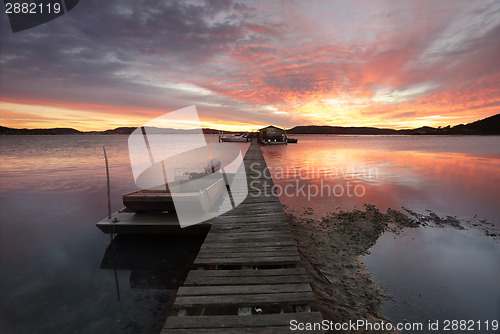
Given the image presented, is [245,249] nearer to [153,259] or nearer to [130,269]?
[153,259]

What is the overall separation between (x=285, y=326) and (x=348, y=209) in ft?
33.4

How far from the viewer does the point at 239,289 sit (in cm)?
432

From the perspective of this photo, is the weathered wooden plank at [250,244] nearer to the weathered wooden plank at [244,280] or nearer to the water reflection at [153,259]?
the weathered wooden plank at [244,280]

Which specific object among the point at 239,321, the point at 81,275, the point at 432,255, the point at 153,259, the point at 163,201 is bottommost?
the point at 81,275

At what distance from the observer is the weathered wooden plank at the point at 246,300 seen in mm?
3963

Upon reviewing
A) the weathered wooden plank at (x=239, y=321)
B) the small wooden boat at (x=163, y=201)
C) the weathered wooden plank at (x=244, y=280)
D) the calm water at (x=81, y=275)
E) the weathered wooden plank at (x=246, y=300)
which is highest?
the small wooden boat at (x=163, y=201)

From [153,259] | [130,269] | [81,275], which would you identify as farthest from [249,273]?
[81,275]

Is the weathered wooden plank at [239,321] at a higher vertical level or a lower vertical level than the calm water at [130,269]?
higher

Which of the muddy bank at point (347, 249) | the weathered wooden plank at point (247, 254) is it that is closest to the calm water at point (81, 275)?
the weathered wooden plank at point (247, 254)

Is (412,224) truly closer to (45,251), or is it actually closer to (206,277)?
(206,277)

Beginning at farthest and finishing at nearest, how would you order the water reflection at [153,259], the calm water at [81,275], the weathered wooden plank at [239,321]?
the water reflection at [153,259], the calm water at [81,275], the weathered wooden plank at [239,321]

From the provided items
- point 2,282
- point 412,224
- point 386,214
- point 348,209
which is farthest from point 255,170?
point 2,282

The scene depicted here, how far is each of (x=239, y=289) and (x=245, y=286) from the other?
0.48 ft

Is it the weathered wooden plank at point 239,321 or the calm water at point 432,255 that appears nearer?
the weathered wooden plank at point 239,321
